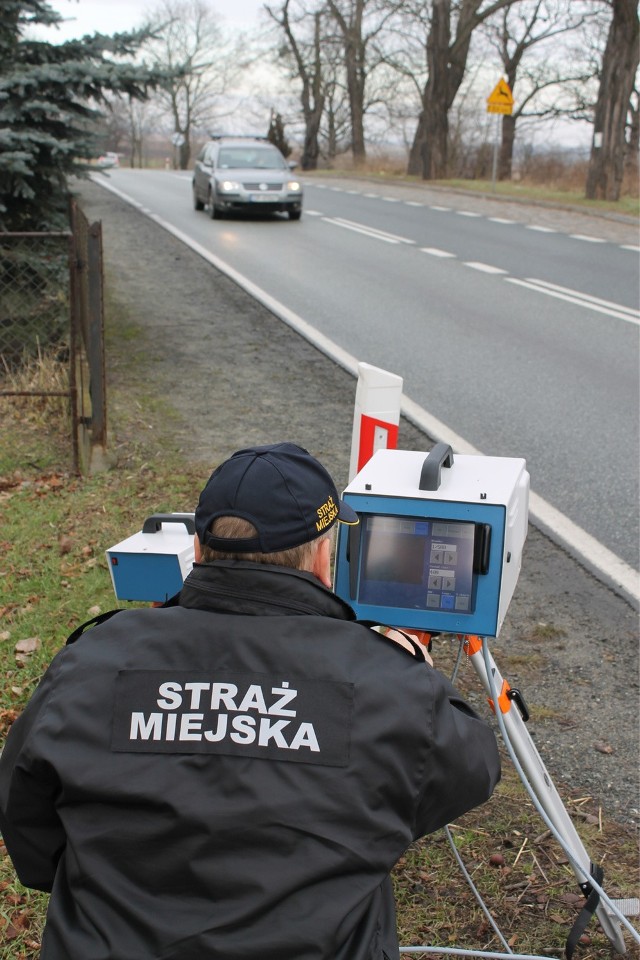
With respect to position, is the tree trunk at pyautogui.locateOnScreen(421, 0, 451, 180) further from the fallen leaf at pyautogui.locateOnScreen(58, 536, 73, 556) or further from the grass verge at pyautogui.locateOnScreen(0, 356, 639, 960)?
the fallen leaf at pyautogui.locateOnScreen(58, 536, 73, 556)

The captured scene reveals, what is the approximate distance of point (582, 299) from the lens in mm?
11914

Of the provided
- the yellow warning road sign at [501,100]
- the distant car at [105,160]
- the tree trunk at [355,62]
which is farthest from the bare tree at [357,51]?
the distant car at [105,160]

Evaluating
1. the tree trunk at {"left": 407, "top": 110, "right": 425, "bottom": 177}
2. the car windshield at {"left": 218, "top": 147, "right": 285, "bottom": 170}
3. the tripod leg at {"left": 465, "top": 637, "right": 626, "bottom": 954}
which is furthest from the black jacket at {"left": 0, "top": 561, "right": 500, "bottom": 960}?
the tree trunk at {"left": 407, "top": 110, "right": 425, "bottom": 177}

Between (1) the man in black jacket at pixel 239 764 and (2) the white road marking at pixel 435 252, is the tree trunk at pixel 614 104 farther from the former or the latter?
(1) the man in black jacket at pixel 239 764

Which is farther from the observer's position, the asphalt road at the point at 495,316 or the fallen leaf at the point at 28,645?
the asphalt road at the point at 495,316

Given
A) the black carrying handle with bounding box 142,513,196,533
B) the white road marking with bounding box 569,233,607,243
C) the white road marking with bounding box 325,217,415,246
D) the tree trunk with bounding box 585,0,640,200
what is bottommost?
the white road marking with bounding box 325,217,415,246

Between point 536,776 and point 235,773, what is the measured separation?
47.8 inches

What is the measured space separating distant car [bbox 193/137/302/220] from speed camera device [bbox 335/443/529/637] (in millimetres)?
17946

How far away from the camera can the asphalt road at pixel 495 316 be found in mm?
6668

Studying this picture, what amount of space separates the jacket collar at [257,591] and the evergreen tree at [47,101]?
617 cm

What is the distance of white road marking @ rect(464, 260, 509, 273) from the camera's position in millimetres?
13820

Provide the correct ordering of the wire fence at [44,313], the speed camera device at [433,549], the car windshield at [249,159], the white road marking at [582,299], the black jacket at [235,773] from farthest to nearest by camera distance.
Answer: the car windshield at [249,159] → the white road marking at [582,299] → the wire fence at [44,313] → the speed camera device at [433,549] → the black jacket at [235,773]

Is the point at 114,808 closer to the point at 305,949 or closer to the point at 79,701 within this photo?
the point at 79,701

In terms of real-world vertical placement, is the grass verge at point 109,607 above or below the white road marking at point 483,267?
below
